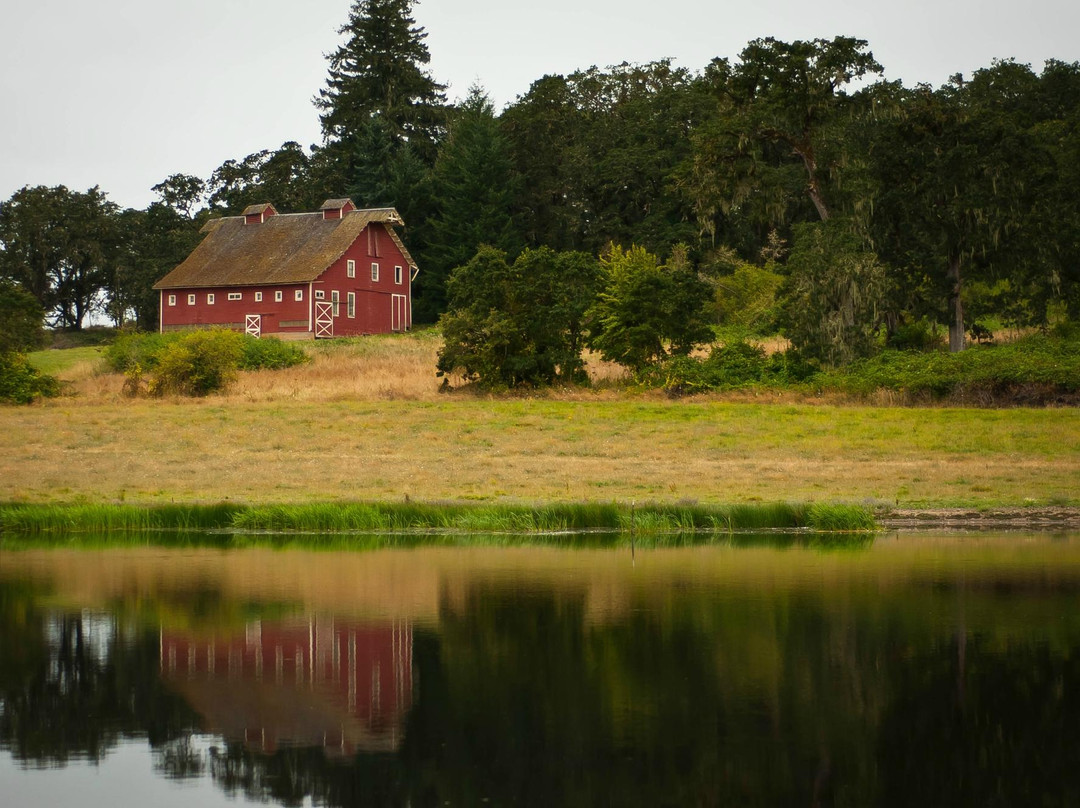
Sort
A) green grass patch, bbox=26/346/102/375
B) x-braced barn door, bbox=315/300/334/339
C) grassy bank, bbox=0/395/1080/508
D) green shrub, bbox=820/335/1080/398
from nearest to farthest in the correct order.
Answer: grassy bank, bbox=0/395/1080/508 → green shrub, bbox=820/335/1080/398 → green grass patch, bbox=26/346/102/375 → x-braced barn door, bbox=315/300/334/339

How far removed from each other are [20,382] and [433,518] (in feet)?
96.4

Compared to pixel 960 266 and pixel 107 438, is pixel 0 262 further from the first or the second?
pixel 960 266

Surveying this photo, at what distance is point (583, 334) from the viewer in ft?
165

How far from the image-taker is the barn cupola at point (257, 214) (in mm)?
78188

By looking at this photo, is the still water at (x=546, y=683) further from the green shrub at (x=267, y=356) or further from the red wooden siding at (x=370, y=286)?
the red wooden siding at (x=370, y=286)

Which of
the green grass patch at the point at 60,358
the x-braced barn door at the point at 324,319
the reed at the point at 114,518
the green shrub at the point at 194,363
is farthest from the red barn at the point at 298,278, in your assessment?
the reed at the point at 114,518

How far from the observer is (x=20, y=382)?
47656 mm

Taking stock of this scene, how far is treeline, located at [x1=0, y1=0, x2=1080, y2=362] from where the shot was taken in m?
44.9

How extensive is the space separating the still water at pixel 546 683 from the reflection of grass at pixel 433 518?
4.15 meters

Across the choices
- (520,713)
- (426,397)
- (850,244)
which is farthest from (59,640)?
(850,244)

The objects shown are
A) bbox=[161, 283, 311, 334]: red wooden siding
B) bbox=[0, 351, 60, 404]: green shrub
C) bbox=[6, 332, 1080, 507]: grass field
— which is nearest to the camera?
bbox=[6, 332, 1080, 507]: grass field

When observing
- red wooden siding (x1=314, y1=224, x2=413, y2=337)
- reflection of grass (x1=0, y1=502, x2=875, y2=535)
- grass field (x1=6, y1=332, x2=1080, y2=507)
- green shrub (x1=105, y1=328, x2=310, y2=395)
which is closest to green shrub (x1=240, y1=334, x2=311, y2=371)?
green shrub (x1=105, y1=328, x2=310, y2=395)

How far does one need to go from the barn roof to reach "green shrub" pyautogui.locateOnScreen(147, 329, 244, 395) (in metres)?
20.5

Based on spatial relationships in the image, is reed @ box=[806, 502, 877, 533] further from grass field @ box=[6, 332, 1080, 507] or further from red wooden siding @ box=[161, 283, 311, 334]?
red wooden siding @ box=[161, 283, 311, 334]
